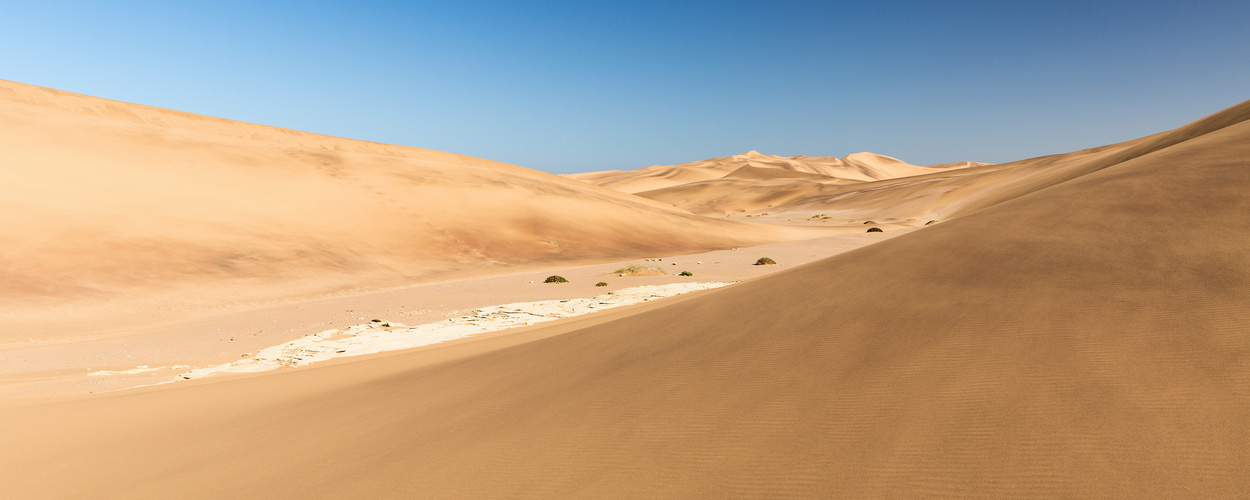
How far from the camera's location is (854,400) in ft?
11.6

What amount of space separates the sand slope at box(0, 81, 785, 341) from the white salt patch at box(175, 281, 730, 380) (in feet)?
23.0

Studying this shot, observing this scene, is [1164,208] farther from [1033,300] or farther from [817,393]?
[817,393]

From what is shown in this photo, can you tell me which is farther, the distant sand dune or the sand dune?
the sand dune

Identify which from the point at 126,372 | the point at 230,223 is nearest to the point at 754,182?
the point at 230,223

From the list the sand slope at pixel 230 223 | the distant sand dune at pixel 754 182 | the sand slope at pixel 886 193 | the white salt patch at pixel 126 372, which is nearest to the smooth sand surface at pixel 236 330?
the white salt patch at pixel 126 372

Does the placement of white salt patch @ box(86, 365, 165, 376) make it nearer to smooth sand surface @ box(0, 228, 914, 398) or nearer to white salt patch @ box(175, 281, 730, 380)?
smooth sand surface @ box(0, 228, 914, 398)

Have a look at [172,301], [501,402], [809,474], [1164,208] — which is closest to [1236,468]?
[809,474]

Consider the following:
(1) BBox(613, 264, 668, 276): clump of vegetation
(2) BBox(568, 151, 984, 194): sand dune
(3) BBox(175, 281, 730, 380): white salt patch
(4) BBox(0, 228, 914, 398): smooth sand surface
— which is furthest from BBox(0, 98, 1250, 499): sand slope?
(2) BBox(568, 151, 984, 194): sand dune

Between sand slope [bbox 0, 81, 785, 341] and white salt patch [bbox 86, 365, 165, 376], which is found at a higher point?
sand slope [bbox 0, 81, 785, 341]

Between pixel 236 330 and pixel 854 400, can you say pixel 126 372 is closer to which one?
pixel 236 330

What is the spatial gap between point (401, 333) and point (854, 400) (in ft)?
31.5

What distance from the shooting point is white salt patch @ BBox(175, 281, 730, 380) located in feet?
30.6

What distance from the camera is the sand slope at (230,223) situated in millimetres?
17031

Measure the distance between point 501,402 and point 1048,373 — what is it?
373cm
